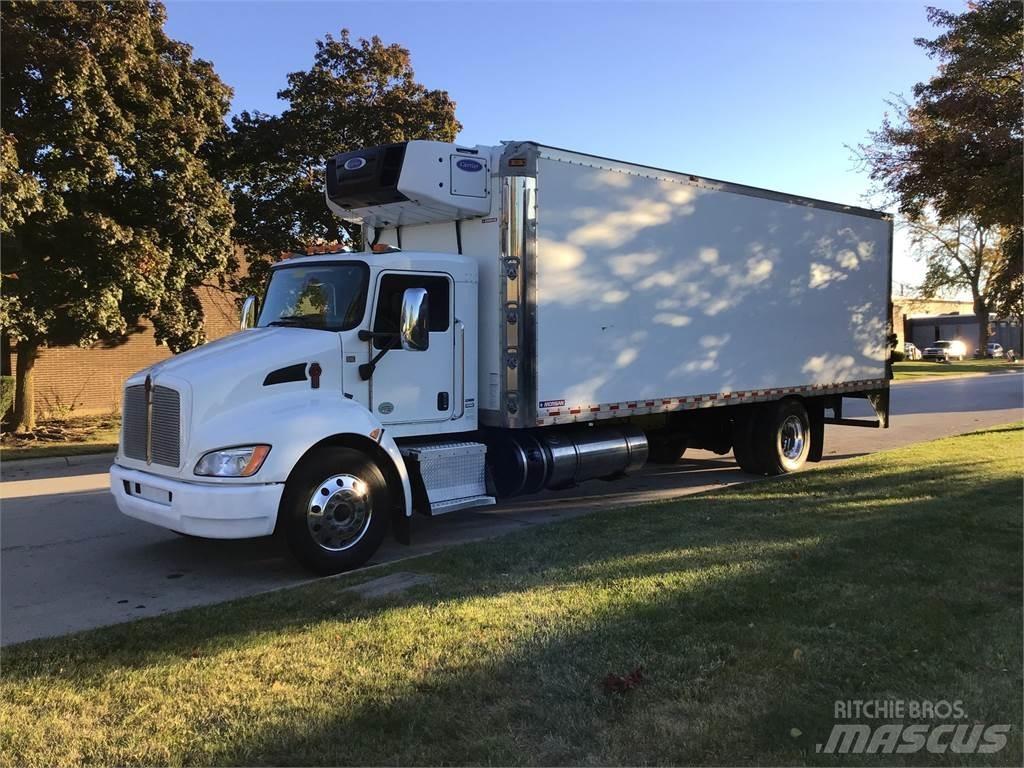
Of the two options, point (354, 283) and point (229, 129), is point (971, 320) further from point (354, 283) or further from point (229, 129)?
point (354, 283)

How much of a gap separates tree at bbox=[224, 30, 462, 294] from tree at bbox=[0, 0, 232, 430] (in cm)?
203

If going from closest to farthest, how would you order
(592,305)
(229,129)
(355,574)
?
(355,574) < (592,305) < (229,129)

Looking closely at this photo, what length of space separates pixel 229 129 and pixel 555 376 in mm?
12949

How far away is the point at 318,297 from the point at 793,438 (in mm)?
7389

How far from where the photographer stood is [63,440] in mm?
15578

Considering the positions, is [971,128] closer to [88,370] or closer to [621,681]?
[621,681]

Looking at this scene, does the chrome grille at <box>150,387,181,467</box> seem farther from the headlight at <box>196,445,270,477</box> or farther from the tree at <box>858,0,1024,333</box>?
the tree at <box>858,0,1024,333</box>

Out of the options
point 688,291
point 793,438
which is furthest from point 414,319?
point 793,438

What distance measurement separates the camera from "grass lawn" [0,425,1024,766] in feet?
11.3

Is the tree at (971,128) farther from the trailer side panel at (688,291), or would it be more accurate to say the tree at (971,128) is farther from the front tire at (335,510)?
the front tire at (335,510)

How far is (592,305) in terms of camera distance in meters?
8.23

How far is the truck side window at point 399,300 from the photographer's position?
7004 millimetres

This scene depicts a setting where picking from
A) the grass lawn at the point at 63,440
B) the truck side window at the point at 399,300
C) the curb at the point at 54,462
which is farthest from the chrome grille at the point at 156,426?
the curb at the point at 54,462

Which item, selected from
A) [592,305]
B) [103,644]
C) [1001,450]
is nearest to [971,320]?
[1001,450]
